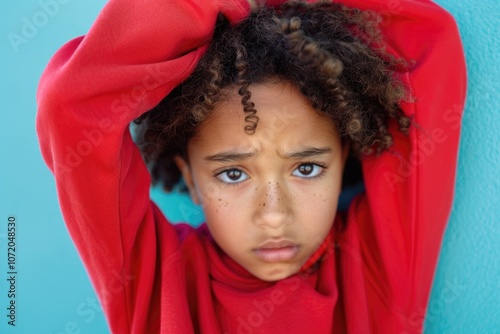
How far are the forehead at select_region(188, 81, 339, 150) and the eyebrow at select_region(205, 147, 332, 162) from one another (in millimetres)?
13

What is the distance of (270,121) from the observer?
0.98m

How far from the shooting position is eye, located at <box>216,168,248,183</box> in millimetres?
1018

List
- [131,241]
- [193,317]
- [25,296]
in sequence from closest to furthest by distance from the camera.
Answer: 1. [131,241]
2. [193,317]
3. [25,296]

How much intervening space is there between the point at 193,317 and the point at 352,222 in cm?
37

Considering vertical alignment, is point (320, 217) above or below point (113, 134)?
below

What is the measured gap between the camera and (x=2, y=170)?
125 cm

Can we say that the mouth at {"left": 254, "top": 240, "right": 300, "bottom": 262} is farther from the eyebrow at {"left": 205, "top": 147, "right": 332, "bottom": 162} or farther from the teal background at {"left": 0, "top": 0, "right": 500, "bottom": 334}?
the teal background at {"left": 0, "top": 0, "right": 500, "bottom": 334}

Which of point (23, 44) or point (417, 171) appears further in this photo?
point (23, 44)

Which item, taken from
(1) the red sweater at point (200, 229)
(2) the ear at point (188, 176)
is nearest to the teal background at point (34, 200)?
(2) the ear at point (188, 176)

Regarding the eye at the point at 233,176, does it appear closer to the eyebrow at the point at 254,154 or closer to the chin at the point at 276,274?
the eyebrow at the point at 254,154

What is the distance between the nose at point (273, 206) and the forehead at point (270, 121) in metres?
0.08

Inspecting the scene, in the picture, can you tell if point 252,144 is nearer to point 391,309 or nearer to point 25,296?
point 391,309

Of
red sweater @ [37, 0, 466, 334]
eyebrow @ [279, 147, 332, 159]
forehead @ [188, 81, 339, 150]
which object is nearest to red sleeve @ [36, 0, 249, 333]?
red sweater @ [37, 0, 466, 334]

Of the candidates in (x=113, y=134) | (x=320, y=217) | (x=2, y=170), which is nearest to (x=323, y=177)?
(x=320, y=217)
